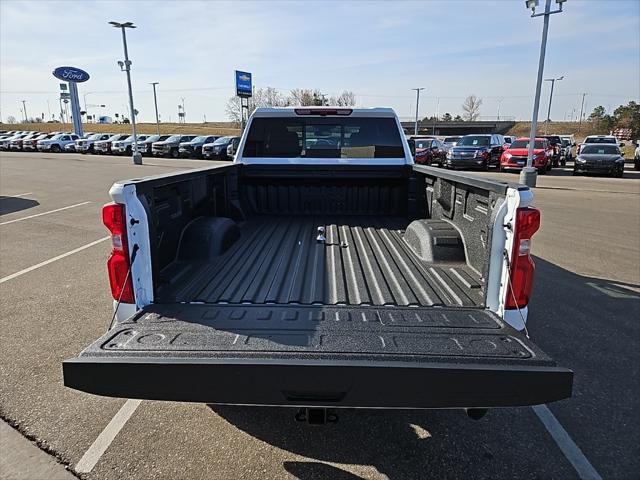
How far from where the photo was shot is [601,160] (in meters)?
20.2

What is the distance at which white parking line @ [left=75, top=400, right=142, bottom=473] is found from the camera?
2488 millimetres

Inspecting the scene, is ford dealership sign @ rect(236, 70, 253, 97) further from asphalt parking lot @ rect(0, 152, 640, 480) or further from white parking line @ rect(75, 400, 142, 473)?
white parking line @ rect(75, 400, 142, 473)

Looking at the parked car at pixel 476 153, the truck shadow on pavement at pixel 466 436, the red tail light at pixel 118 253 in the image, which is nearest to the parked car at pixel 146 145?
the parked car at pixel 476 153

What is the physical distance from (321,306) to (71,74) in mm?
58978

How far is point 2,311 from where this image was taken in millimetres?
4613

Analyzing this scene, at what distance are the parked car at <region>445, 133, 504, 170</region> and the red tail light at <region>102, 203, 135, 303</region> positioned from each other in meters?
22.9

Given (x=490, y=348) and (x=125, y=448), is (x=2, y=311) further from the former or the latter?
(x=490, y=348)

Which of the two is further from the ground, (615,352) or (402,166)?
(402,166)

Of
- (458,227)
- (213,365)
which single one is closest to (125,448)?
(213,365)

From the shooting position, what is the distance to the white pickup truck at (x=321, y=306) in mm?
1847

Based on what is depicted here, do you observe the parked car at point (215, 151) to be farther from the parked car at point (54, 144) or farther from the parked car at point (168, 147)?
the parked car at point (54, 144)

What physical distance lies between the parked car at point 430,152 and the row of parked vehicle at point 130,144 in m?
11.9

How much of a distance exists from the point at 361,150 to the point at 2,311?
453 centimetres

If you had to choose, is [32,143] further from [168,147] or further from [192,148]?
[192,148]
